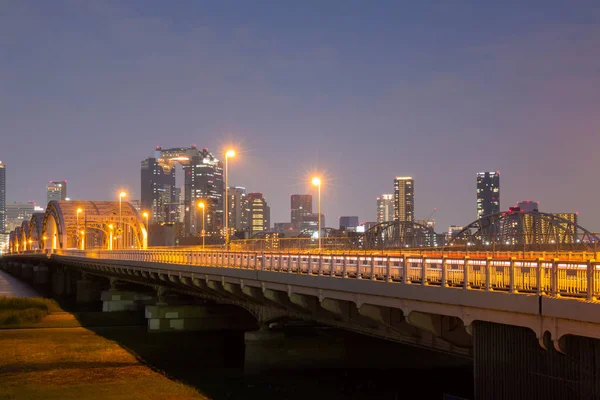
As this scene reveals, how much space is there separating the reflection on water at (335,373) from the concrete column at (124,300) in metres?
27.5

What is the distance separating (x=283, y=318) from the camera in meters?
42.1

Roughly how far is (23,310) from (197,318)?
20616 millimetres

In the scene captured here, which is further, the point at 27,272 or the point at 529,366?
the point at 27,272

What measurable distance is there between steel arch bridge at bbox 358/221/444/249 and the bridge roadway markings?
37.2 metres

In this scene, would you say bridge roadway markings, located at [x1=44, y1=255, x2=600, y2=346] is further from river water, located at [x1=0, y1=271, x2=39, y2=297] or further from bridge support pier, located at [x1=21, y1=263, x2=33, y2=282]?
bridge support pier, located at [x1=21, y1=263, x2=33, y2=282]

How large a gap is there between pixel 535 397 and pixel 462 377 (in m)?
18.8

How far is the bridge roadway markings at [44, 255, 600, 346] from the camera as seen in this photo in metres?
17.6

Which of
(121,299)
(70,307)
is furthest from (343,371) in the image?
(70,307)

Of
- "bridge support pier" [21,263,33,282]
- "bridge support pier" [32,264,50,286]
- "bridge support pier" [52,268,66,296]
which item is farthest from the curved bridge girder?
"bridge support pier" [52,268,66,296]

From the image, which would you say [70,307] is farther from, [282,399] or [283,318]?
[282,399]

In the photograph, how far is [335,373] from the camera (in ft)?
130

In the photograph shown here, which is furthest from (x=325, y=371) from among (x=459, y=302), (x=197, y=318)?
(x=459, y=302)

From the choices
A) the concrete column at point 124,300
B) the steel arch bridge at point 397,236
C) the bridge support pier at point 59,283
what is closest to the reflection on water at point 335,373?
the steel arch bridge at point 397,236

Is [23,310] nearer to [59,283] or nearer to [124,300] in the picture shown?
[124,300]
